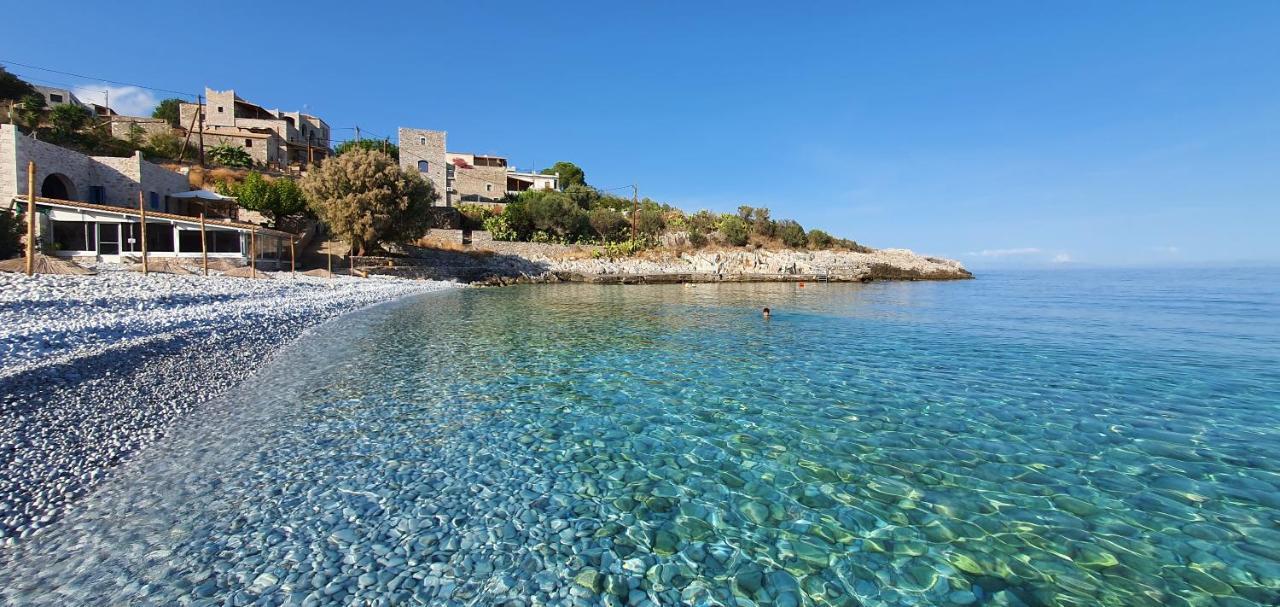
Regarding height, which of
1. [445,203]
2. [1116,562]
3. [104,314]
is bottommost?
[1116,562]

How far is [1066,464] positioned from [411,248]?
44.4 metres

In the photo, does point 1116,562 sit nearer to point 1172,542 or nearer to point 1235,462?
point 1172,542

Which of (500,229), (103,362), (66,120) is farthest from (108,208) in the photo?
(66,120)

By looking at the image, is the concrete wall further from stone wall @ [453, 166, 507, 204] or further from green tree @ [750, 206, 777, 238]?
green tree @ [750, 206, 777, 238]

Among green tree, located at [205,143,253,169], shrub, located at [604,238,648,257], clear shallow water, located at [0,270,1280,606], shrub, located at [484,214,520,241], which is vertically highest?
green tree, located at [205,143,253,169]

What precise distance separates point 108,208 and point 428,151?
36.3m

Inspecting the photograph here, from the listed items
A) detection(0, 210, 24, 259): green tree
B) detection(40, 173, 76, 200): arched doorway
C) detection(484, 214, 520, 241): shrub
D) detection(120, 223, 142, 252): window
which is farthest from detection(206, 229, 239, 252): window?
detection(484, 214, 520, 241): shrub

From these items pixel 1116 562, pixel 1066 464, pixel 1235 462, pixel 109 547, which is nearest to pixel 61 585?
pixel 109 547

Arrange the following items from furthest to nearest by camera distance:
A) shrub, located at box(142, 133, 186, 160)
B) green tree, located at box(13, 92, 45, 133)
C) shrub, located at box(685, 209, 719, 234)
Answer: shrub, located at box(685, 209, 719, 234), shrub, located at box(142, 133, 186, 160), green tree, located at box(13, 92, 45, 133)

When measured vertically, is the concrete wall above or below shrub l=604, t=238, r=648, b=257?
above

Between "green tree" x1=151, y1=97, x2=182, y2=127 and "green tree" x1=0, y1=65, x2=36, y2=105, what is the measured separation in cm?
1030

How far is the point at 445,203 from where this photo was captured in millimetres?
58625

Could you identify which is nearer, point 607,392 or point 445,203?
point 607,392

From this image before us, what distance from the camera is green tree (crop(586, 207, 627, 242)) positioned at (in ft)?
187
